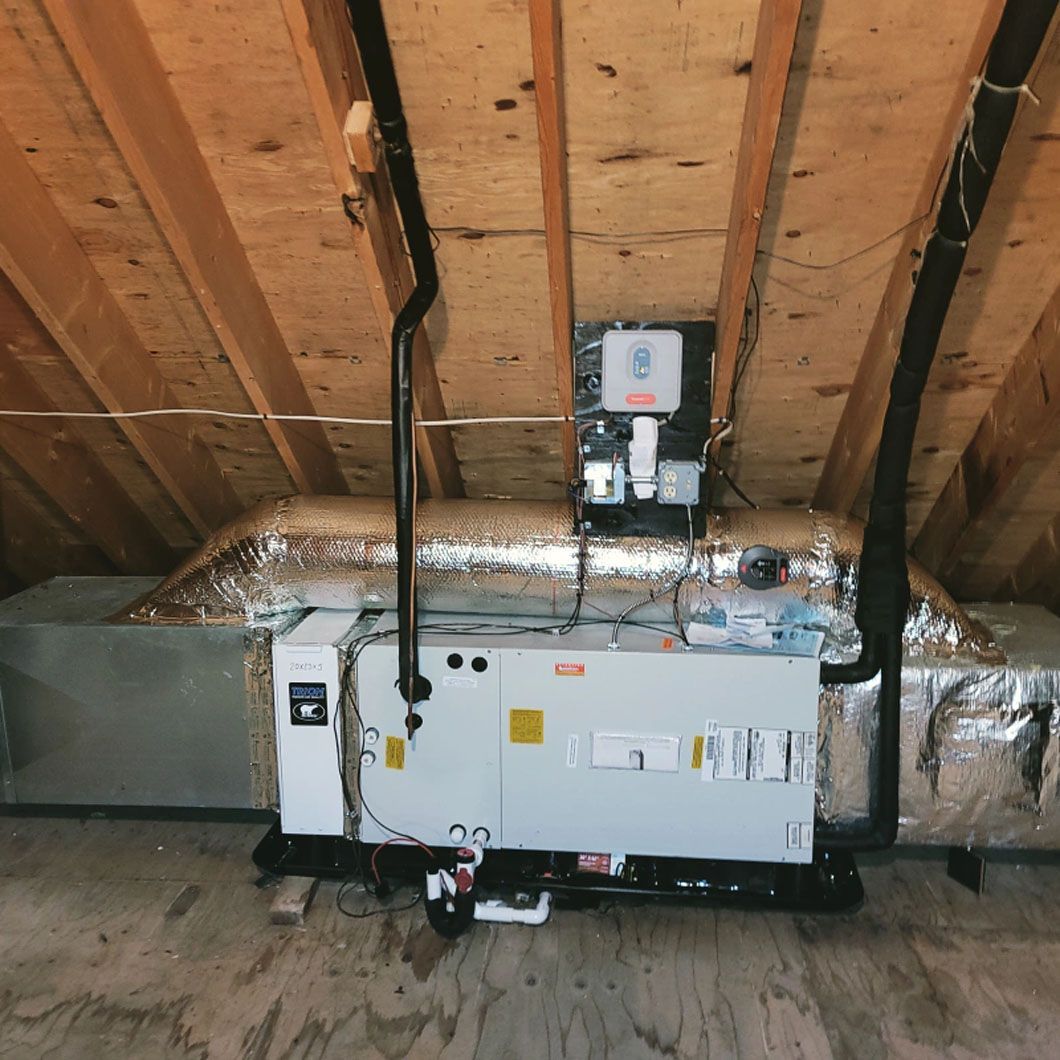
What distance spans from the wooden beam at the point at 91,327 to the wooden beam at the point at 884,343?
5.94 feet

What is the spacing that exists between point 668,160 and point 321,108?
0.66 m

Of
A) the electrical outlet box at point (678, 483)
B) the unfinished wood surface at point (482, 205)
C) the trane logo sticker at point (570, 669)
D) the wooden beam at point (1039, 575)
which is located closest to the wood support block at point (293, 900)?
the trane logo sticker at point (570, 669)

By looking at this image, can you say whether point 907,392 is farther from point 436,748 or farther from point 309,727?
point 309,727

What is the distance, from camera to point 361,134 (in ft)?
4.92

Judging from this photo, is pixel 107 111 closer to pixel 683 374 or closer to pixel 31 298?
pixel 31 298

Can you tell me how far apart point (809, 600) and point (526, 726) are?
0.79m

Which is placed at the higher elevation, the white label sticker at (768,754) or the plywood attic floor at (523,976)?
the white label sticker at (768,754)

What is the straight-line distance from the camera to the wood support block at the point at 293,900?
2.20 meters

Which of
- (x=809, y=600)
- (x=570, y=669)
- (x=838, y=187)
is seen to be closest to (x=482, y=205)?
(x=838, y=187)

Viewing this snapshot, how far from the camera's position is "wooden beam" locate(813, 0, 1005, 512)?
145 cm

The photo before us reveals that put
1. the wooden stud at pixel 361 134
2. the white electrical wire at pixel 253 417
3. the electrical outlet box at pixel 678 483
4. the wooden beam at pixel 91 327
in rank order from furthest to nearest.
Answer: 1. the white electrical wire at pixel 253 417
2. the electrical outlet box at pixel 678 483
3. the wooden beam at pixel 91 327
4. the wooden stud at pixel 361 134

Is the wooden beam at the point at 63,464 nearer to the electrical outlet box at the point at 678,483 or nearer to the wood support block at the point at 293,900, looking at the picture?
the wood support block at the point at 293,900

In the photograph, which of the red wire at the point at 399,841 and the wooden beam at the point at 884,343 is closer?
the wooden beam at the point at 884,343

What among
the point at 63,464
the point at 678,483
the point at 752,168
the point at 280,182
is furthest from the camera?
the point at 63,464
